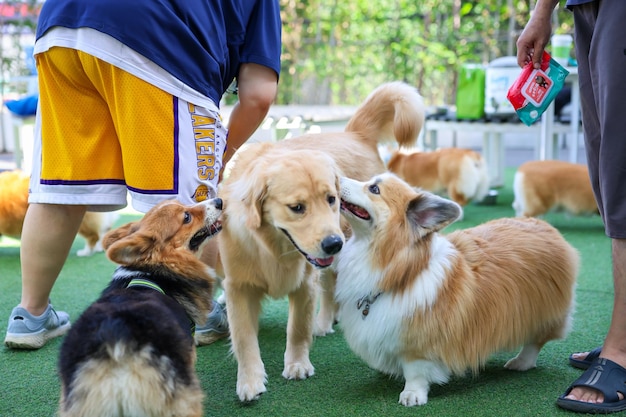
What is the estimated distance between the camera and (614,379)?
2.18 m

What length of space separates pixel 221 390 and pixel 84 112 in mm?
1164

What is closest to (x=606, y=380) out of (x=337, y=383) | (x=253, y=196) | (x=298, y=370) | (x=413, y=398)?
(x=413, y=398)

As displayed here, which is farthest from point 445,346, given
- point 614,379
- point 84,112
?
point 84,112

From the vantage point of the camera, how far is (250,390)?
228cm

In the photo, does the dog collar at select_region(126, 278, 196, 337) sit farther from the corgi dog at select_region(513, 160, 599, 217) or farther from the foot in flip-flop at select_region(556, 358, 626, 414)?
the corgi dog at select_region(513, 160, 599, 217)

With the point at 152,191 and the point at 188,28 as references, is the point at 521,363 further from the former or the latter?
the point at 188,28

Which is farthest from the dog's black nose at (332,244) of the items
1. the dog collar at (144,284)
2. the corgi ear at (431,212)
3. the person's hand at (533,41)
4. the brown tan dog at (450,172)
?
the brown tan dog at (450,172)

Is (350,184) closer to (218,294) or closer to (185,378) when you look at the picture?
(185,378)

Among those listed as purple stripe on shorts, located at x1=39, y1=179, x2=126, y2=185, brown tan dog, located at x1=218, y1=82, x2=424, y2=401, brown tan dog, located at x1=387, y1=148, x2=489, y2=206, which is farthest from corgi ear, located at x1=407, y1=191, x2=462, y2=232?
brown tan dog, located at x1=387, y1=148, x2=489, y2=206

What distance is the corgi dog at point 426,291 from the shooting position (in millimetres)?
2267

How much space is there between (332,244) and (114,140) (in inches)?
38.4

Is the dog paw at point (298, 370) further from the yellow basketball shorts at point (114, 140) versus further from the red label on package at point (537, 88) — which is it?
the red label on package at point (537, 88)

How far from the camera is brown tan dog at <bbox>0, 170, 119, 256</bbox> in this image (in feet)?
14.6

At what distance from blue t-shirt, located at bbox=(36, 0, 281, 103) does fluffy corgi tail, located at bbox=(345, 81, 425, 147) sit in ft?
2.43
